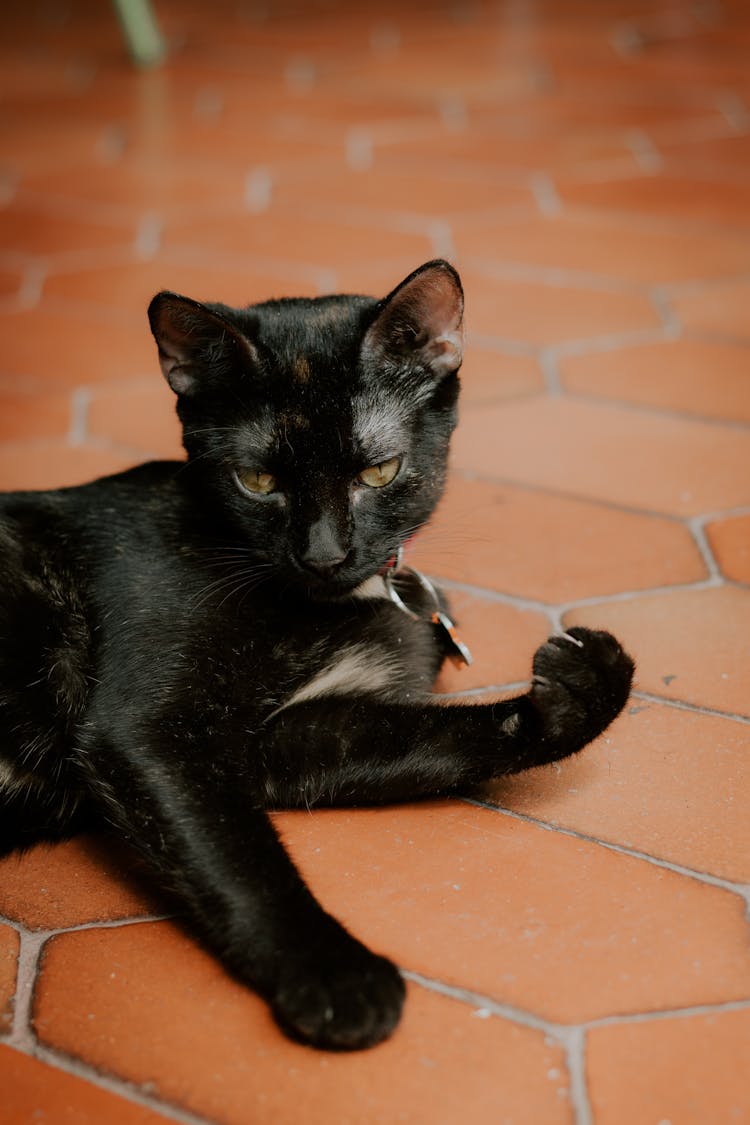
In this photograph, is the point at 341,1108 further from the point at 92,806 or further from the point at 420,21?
the point at 420,21

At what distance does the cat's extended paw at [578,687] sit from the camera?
1.37m

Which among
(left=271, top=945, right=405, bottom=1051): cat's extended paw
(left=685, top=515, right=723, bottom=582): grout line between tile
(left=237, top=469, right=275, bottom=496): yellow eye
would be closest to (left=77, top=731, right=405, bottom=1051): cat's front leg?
(left=271, top=945, right=405, bottom=1051): cat's extended paw

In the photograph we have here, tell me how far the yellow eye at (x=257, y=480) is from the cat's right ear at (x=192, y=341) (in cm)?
14

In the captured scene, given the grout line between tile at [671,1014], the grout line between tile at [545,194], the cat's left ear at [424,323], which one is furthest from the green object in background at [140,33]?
the grout line between tile at [671,1014]

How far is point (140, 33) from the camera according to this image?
4.18m

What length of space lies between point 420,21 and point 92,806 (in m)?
4.06

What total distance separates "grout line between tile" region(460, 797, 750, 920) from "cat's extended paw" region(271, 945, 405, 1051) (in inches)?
13.0

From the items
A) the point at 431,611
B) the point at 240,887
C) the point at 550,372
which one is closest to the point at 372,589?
the point at 431,611

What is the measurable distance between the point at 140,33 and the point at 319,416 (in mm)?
3463

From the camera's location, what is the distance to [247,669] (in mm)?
1382

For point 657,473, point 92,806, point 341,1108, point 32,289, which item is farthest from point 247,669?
point 32,289

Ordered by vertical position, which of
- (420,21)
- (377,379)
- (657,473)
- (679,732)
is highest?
(420,21)

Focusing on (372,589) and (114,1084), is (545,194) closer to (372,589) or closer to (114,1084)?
(372,589)

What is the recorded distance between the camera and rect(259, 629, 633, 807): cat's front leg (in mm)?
1373
